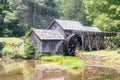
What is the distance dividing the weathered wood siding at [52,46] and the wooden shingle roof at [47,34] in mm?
630

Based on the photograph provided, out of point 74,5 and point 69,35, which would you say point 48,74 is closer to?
point 69,35

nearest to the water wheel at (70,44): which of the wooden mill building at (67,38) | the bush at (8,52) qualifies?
the wooden mill building at (67,38)

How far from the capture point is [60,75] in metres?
29.3

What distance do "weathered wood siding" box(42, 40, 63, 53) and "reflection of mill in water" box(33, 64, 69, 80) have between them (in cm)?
924

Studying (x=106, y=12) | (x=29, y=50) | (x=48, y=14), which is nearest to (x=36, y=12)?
(x=48, y=14)

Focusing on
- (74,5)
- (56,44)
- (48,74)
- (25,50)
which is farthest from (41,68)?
(74,5)

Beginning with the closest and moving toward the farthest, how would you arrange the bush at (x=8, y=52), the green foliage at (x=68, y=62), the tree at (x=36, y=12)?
the green foliage at (x=68, y=62) < the bush at (x=8, y=52) < the tree at (x=36, y=12)

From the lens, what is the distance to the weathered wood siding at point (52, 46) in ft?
145

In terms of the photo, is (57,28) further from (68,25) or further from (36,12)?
(36,12)

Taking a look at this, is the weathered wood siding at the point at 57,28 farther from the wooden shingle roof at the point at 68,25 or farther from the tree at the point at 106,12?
the tree at the point at 106,12

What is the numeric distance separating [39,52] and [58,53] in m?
3.72

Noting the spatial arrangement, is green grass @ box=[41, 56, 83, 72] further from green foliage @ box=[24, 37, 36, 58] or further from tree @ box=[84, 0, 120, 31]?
tree @ box=[84, 0, 120, 31]

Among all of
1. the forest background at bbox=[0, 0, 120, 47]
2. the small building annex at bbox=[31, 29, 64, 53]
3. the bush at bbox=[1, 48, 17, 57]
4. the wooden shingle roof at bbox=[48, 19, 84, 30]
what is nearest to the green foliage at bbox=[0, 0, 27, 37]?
the forest background at bbox=[0, 0, 120, 47]

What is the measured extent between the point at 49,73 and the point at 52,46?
1508 cm
